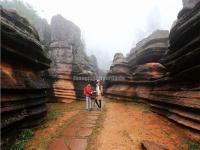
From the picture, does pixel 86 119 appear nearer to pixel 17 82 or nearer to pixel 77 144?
pixel 77 144

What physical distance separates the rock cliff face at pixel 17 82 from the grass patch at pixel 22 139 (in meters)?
0.20

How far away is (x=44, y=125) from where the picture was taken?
7938mm

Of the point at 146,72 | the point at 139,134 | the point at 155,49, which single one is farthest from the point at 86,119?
the point at 155,49

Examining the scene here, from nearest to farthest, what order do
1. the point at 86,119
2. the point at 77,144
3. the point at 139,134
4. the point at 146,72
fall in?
the point at 77,144
the point at 139,134
the point at 86,119
the point at 146,72

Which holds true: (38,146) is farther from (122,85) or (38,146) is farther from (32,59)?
(122,85)

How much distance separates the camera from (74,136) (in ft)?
21.2

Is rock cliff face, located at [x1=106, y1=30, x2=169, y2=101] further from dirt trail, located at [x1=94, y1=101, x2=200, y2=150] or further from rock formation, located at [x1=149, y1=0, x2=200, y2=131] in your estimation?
dirt trail, located at [x1=94, y1=101, x2=200, y2=150]

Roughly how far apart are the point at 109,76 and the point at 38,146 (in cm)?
1698

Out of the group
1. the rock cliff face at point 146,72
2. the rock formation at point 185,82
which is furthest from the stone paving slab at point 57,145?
the rock cliff face at point 146,72

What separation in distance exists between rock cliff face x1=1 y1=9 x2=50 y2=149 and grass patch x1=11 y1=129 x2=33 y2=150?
8.0 inches

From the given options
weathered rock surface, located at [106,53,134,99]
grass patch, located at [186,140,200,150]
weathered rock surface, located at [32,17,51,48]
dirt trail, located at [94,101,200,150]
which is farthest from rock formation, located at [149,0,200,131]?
weathered rock surface, located at [32,17,51,48]

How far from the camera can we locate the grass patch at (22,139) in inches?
212

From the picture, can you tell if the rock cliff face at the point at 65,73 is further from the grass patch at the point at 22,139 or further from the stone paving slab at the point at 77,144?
the stone paving slab at the point at 77,144

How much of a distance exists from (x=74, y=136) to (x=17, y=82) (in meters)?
2.98
